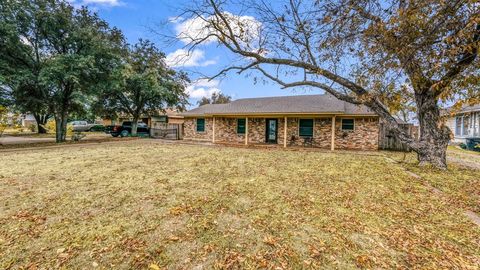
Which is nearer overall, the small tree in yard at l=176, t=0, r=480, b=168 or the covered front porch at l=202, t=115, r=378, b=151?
the small tree in yard at l=176, t=0, r=480, b=168

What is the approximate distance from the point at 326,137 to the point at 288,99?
4.46 meters

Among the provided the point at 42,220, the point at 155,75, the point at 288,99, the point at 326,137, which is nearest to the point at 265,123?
the point at 288,99

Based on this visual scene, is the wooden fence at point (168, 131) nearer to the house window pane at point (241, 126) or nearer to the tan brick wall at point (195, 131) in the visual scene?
the tan brick wall at point (195, 131)

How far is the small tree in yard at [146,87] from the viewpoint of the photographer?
18344mm

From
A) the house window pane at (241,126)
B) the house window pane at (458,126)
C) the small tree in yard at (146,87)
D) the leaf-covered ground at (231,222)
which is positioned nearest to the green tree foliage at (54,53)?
the small tree in yard at (146,87)

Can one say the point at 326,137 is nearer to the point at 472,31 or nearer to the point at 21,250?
the point at 472,31

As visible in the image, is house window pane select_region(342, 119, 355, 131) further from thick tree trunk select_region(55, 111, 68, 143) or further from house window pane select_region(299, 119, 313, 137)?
thick tree trunk select_region(55, 111, 68, 143)

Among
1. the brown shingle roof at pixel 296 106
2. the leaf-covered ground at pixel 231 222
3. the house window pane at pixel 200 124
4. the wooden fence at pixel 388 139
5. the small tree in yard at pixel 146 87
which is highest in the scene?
the small tree in yard at pixel 146 87

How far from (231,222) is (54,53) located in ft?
55.4

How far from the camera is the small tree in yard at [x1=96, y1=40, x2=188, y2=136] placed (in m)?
18.3

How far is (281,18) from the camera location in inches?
320

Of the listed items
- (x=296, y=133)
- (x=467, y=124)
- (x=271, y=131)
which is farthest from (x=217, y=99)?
(x=467, y=124)

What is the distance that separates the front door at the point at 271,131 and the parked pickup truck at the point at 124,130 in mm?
13221

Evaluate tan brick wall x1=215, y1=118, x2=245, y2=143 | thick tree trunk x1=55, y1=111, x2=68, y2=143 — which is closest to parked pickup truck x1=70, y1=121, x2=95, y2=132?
thick tree trunk x1=55, y1=111, x2=68, y2=143
